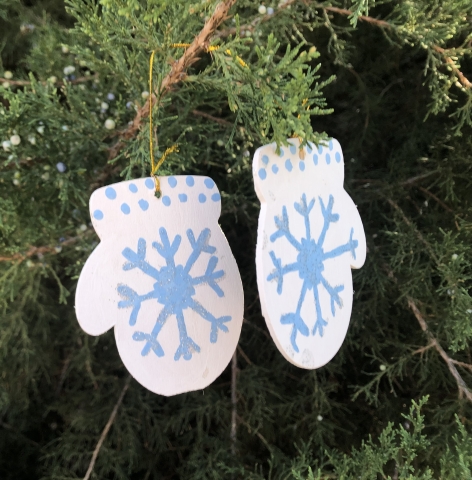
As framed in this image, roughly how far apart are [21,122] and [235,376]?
71cm

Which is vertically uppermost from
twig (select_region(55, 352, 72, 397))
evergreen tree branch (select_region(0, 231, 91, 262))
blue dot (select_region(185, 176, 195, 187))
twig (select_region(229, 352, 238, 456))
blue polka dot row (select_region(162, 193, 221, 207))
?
blue dot (select_region(185, 176, 195, 187))

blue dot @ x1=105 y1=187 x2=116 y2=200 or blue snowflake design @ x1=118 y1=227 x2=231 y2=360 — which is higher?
blue dot @ x1=105 y1=187 x2=116 y2=200

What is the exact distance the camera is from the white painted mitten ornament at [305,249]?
1.82ft

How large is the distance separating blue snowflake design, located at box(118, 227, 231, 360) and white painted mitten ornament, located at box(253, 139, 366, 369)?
0.32ft

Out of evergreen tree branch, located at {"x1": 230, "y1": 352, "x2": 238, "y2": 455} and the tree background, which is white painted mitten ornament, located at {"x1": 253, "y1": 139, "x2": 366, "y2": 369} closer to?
the tree background

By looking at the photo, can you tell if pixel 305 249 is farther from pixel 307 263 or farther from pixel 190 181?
pixel 190 181

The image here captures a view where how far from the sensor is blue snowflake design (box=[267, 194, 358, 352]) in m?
0.56

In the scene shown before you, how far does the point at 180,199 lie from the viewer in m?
0.61

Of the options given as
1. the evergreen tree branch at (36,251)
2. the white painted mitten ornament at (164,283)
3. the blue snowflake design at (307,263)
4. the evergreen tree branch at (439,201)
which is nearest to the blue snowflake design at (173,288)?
the white painted mitten ornament at (164,283)

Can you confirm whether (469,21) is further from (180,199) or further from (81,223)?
(81,223)

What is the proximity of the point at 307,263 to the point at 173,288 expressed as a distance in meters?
0.18

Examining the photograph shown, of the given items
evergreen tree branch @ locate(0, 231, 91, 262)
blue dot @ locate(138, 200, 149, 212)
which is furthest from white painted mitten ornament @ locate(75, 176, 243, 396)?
evergreen tree branch @ locate(0, 231, 91, 262)

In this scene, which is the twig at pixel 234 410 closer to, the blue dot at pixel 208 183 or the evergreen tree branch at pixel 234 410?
the evergreen tree branch at pixel 234 410

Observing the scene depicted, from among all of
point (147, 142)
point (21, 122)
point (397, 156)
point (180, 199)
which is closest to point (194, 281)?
point (180, 199)
